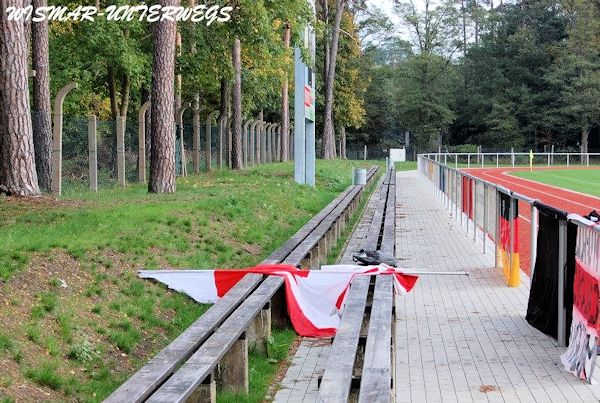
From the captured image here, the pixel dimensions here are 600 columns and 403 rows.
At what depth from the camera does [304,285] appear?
33.5ft

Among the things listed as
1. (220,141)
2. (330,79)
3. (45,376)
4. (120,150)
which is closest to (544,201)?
(220,141)

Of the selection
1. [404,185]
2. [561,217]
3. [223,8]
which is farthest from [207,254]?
[404,185]

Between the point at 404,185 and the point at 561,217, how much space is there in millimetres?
33438

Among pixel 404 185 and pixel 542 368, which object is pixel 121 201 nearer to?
pixel 542 368

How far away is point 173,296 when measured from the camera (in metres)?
10.4

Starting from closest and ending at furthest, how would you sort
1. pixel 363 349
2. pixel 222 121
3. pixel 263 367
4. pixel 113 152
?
pixel 363 349, pixel 263 367, pixel 113 152, pixel 222 121

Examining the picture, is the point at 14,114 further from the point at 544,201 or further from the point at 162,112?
the point at 544,201

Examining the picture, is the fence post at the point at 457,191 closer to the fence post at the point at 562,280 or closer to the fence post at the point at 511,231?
the fence post at the point at 511,231

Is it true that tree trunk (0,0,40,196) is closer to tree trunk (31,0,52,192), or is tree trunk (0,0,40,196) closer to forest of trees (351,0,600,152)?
tree trunk (31,0,52,192)

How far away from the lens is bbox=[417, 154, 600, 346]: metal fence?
328 inches

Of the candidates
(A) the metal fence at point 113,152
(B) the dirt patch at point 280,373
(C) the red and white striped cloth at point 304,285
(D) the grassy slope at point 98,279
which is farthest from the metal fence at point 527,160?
(B) the dirt patch at point 280,373

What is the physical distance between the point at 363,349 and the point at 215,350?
3.94 ft

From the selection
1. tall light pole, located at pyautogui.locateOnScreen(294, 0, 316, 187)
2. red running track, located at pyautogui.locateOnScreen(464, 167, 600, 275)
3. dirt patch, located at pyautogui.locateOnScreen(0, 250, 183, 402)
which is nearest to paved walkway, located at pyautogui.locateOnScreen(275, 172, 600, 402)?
dirt patch, located at pyautogui.locateOnScreen(0, 250, 183, 402)

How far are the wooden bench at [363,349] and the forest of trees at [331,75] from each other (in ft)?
23.5
